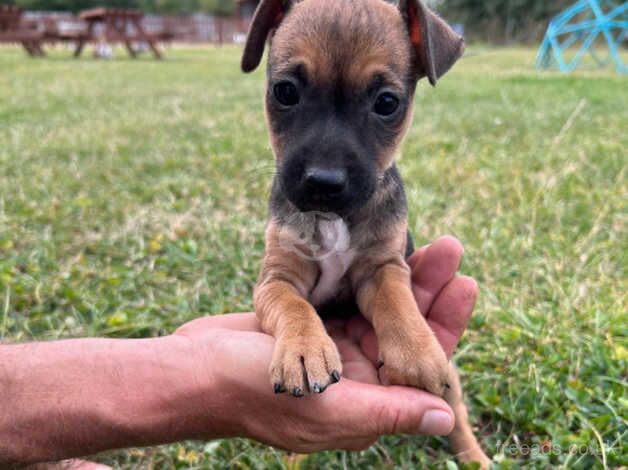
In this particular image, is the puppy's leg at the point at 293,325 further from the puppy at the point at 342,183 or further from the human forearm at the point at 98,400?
the human forearm at the point at 98,400

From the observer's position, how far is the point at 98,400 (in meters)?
2.45

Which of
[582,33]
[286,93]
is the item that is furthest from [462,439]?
[582,33]

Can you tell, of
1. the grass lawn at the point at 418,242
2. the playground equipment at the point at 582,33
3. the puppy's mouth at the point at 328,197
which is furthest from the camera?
the playground equipment at the point at 582,33

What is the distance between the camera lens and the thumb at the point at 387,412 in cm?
228

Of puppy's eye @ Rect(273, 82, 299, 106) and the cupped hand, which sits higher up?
puppy's eye @ Rect(273, 82, 299, 106)

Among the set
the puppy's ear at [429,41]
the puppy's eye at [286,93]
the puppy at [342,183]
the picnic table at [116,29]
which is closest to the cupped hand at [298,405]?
the puppy at [342,183]

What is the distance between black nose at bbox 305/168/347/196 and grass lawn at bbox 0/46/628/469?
Result: 4.31ft

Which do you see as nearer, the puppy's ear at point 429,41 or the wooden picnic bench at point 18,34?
the puppy's ear at point 429,41

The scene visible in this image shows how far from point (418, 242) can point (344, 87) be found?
2.42 metres

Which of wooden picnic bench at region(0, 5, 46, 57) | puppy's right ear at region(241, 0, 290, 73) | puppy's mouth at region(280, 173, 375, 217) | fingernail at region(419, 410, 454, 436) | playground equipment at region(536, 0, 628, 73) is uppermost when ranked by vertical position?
puppy's right ear at region(241, 0, 290, 73)

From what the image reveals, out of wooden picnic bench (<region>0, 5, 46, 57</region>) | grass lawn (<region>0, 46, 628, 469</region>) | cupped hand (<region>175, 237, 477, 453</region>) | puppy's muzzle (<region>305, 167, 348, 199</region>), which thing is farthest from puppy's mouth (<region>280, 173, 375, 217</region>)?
wooden picnic bench (<region>0, 5, 46, 57</region>)

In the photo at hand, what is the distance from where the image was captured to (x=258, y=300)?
298 cm

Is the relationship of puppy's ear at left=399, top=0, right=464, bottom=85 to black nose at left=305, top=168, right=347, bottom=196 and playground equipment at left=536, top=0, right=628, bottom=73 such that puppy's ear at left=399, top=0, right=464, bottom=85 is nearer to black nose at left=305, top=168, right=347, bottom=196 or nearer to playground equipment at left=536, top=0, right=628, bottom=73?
black nose at left=305, top=168, right=347, bottom=196

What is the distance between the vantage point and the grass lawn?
10.0ft
